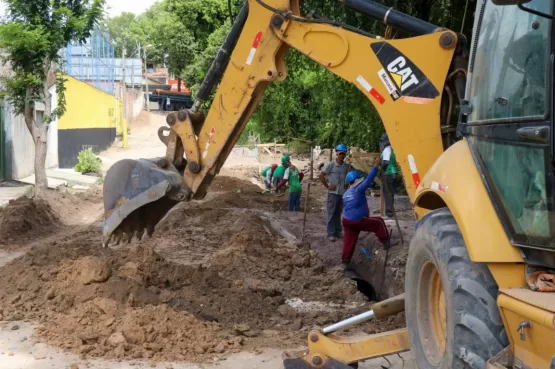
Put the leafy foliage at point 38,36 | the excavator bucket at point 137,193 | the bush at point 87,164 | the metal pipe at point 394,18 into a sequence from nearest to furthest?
the metal pipe at point 394,18
the excavator bucket at point 137,193
the leafy foliage at point 38,36
the bush at point 87,164

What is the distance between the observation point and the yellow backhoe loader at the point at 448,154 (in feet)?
11.5

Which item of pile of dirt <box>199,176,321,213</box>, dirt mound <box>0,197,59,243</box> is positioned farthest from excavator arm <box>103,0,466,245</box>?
pile of dirt <box>199,176,321,213</box>

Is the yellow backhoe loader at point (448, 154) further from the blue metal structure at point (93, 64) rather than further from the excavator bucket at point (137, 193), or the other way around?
the blue metal structure at point (93, 64)

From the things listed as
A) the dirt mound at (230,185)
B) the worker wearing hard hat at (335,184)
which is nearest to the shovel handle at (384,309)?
the worker wearing hard hat at (335,184)

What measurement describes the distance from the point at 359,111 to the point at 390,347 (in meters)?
9.15

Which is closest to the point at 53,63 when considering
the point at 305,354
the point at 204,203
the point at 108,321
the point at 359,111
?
the point at 204,203

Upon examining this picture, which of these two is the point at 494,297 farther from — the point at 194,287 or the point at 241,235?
the point at 241,235

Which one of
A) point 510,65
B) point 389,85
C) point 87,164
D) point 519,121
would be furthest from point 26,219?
point 87,164

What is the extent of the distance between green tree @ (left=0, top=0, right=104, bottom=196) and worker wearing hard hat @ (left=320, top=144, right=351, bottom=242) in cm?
685

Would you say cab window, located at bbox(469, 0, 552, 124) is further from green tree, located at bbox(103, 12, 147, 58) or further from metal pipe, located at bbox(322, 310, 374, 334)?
green tree, located at bbox(103, 12, 147, 58)

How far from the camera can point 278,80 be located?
20.9 feet

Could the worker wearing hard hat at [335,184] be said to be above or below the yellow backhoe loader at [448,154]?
below

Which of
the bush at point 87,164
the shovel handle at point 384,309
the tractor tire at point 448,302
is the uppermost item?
the tractor tire at point 448,302

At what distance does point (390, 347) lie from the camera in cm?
503
